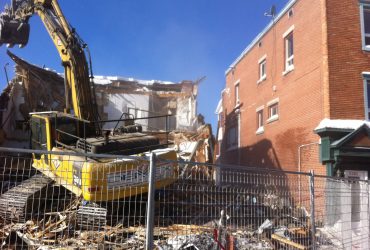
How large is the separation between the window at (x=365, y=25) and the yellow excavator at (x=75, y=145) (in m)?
9.15

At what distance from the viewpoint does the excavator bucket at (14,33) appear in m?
11.8

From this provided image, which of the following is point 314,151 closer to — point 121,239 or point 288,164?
point 288,164

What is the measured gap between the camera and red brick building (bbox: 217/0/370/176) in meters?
14.6

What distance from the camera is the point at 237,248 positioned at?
661cm

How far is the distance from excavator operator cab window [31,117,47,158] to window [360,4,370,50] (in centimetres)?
1200

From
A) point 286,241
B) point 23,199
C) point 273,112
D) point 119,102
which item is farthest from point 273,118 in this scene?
point 23,199

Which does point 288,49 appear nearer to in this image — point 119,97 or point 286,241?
point 119,97

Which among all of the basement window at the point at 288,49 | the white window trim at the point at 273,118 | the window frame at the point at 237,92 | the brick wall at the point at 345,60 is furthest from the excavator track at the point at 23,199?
the window frame at the point at 237,92

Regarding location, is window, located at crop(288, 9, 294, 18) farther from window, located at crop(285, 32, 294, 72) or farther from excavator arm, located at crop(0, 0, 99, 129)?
excavator arm, located at crop(0, 0, 99, 129)

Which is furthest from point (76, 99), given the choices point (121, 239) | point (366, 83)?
point (366, 83)

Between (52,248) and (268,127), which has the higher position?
(268,127)

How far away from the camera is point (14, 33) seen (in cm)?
1186

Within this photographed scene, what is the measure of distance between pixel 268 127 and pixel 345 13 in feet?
22.9

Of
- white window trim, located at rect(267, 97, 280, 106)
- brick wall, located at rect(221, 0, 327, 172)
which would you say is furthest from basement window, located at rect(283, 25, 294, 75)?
white window trim, located at rect(267, 97, 280, 106)
